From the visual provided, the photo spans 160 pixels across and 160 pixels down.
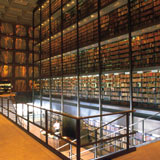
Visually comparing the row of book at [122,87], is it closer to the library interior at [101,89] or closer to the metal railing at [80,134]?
the library interior at [101,89]

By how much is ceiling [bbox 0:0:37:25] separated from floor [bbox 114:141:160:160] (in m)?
9.61

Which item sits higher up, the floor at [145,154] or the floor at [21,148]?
the floor at [145,154]

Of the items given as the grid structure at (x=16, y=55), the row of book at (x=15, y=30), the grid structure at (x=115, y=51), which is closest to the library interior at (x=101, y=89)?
the grid structure at (x=115, y=51)

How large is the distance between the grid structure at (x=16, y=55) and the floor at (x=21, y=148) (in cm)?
1105

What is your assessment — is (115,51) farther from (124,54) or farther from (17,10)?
(17,10)

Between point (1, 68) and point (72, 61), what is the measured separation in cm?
785

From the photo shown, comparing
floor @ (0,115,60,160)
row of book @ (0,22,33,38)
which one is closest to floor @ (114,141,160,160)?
floor @ (0,115,60,160)

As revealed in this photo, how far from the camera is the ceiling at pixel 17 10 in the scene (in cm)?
937

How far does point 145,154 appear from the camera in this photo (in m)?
1.94

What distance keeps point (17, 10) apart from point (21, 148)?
10508 millimetres

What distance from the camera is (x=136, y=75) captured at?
4.74m

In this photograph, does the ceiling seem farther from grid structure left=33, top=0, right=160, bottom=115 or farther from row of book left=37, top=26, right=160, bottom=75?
row of book left=37, top=26, right=160, bottom=75

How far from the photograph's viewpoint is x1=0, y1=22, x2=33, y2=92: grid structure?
12766 mm

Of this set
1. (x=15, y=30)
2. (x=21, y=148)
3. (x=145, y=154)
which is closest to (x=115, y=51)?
(x=145, y=154)
